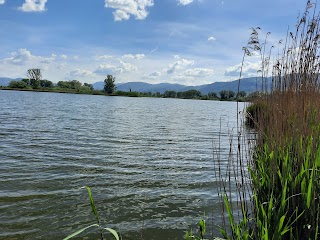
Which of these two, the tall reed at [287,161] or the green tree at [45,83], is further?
the green tree at [45,83]

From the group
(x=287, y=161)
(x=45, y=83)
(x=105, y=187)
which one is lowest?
(x=105, y=187)

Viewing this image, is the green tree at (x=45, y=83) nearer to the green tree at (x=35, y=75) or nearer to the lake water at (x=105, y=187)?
the green tree at (x=35, y=75)

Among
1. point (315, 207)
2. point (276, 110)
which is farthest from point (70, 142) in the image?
point (315, 207)

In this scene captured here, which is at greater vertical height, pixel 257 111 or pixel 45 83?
pixel 45 83

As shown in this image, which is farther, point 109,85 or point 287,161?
point 109,85

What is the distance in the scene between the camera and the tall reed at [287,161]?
3.43m

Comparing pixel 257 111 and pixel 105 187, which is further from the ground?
pixel 257 111

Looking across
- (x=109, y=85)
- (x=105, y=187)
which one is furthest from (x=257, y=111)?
(x=109, y=85)

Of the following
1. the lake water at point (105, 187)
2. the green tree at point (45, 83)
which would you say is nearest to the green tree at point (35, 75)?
the green tree at point (45, 83)

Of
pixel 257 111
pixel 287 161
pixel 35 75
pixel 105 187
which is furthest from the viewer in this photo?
pixel 35 75

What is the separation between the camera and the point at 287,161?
4.32 meters

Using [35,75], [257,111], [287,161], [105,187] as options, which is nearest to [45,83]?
[35,75]

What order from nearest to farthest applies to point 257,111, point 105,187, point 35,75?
point 257,111 → point 105,187 → point 35,75

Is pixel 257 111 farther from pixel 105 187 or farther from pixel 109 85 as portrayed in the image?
pixel 109 85
